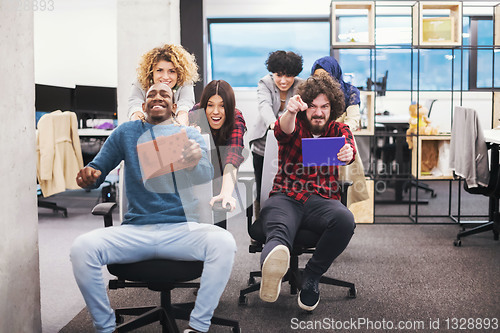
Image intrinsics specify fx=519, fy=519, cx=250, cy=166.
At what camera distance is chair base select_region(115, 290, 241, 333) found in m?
2.22

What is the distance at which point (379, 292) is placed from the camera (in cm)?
292

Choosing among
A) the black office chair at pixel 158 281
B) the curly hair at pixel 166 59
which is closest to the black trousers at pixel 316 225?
the black office chair at pixel 158 281

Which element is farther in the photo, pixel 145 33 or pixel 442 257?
pixel 145 33

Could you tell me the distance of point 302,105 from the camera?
8.32 feet

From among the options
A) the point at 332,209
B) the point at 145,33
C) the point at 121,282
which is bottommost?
the point at 121,282

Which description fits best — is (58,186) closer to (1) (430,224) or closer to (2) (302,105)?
(2) (302,105)

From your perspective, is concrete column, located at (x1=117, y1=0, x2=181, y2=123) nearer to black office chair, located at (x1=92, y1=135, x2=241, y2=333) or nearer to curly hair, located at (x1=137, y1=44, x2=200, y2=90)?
curly hair, located at (x1=137, y1=44, x2=200, y2=90)

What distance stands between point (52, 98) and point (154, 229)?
4.45 m

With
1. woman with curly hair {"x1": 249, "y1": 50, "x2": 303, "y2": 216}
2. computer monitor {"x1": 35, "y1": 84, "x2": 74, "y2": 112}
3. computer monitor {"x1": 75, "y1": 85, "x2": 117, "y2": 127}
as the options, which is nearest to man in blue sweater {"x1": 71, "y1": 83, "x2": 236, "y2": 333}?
woman with curly hair {"x1": 249, "y1": 50, "x2": 303, "y2": 216}

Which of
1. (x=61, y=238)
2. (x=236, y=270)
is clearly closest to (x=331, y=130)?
(x=236, y=270)

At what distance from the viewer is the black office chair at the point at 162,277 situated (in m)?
2.05

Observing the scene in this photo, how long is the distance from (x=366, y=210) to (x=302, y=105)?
7.97 ft

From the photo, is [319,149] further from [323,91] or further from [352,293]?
[352,293]

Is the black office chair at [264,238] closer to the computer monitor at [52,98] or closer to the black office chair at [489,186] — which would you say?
the black office chair at [489,186]
